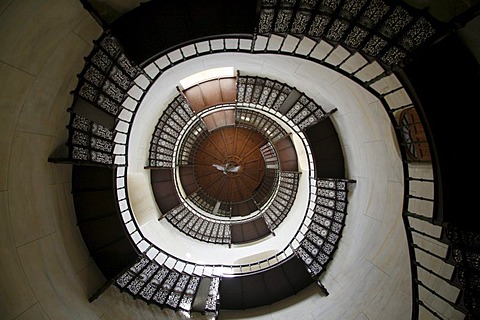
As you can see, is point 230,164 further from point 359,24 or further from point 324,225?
point 359,24

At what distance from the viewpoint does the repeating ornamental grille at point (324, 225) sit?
696 cm

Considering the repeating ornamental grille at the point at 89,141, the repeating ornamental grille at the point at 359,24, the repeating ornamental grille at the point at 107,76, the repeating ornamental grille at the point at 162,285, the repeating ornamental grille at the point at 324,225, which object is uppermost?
the repeating ornamental grille at the point at 359,24

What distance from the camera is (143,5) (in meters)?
4.36

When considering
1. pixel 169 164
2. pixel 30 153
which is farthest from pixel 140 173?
pixel 30 153

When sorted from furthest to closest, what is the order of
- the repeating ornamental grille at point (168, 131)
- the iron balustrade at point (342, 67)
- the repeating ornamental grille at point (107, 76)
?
the repeating ornamental grille at point (168, 131) → the iron balustrade at point (342, 67) → the repeating ornamental grille at point (107, 76)

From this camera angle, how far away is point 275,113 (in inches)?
356

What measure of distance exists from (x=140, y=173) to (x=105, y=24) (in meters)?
5.48

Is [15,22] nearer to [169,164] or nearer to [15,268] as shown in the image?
[15,268]

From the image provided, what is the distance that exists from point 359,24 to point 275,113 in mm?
5148

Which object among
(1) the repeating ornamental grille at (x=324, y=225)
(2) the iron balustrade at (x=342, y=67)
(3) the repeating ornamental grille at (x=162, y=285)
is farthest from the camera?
(1) the repeating ornamental grille at (x=324, y=225)

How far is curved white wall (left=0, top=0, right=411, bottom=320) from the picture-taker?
11.9 ft

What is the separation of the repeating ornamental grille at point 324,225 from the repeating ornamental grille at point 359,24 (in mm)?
3603

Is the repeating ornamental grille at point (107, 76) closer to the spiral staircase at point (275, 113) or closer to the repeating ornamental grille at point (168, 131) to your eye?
the spiral staircase at point (275, 113)

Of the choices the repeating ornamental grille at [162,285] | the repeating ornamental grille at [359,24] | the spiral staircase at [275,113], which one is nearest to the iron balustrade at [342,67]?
the spiral staircase at [275,113]
